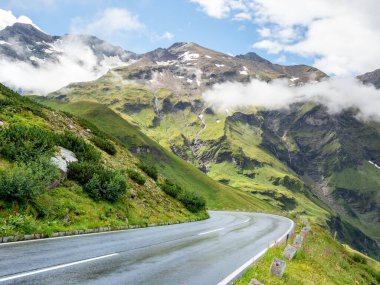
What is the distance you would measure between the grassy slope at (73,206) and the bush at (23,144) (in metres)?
0.92

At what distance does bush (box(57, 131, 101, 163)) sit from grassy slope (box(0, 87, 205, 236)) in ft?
9.59

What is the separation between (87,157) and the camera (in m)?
31.5

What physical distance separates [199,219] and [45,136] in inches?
860

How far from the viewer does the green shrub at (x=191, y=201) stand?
4552 centimetres

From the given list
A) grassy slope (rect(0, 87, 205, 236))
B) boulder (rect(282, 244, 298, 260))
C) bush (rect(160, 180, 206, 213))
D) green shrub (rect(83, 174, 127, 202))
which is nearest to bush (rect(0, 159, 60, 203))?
grassy slope (rect(0, 87, 205, 236))

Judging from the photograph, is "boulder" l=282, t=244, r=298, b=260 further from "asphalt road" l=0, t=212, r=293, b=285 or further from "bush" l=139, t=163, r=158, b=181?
"bush" l=139, t=163, r=158, b=181

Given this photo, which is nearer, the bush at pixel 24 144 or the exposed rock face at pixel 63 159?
the bush at pixel 24 144

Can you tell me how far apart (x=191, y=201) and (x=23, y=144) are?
25.3m

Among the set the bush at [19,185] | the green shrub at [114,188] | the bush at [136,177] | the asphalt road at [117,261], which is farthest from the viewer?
the bush at [136,177]

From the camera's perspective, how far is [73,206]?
23.1 meters

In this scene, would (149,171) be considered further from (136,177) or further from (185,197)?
(136,177)

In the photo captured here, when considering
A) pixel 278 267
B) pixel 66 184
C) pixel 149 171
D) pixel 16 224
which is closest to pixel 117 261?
pixel 278 267

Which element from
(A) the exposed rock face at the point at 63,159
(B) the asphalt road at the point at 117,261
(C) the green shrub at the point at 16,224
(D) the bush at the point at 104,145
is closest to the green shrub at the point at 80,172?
(A) the exposed rock face at the point at 63,159

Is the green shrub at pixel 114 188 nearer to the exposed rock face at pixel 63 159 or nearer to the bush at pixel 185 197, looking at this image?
the exposed rock face at pixel 63 159
